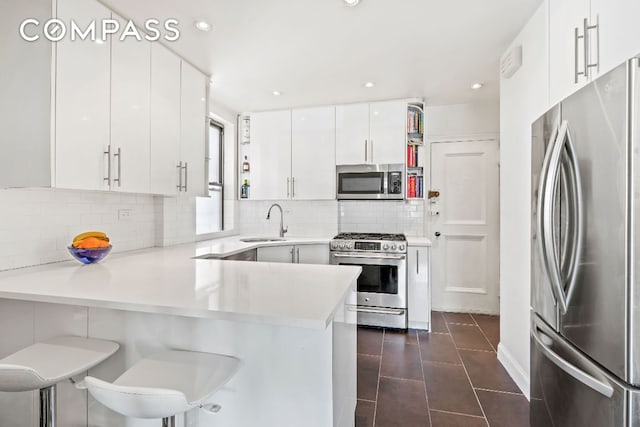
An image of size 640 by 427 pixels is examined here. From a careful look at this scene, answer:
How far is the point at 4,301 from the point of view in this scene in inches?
60.0

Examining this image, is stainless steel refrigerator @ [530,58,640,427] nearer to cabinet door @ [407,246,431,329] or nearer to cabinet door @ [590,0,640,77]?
cabinet door @ [590,0,640,77]

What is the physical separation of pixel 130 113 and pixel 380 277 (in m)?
2.61

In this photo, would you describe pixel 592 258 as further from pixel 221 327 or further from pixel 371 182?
pixel 371 182

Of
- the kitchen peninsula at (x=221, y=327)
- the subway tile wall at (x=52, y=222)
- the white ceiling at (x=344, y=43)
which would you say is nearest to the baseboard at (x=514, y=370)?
the kitchen peninsula at (x=221, y=327)

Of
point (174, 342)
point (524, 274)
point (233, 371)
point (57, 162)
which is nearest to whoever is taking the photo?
point (233, 371)

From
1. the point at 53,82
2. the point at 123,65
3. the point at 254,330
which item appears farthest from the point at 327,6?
the point at 254,330

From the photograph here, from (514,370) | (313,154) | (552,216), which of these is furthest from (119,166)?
(514,370)

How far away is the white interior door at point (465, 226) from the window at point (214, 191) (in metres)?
2.63

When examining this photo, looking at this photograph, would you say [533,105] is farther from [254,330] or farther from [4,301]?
Result: [4,301]

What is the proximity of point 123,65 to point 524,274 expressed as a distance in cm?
292

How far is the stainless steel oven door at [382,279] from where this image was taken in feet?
10.8

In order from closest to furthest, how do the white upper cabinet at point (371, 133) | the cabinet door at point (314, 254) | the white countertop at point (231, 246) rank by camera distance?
1. the white countertop at point (231, 246)
2. the cabinet door at point (314, 254)
3. the white upper cabinet at point (371, 133)

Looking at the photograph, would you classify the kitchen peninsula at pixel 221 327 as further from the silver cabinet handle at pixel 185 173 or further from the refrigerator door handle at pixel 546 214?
the silver cabinet handle at pixel 185 173

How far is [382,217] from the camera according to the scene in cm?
393
